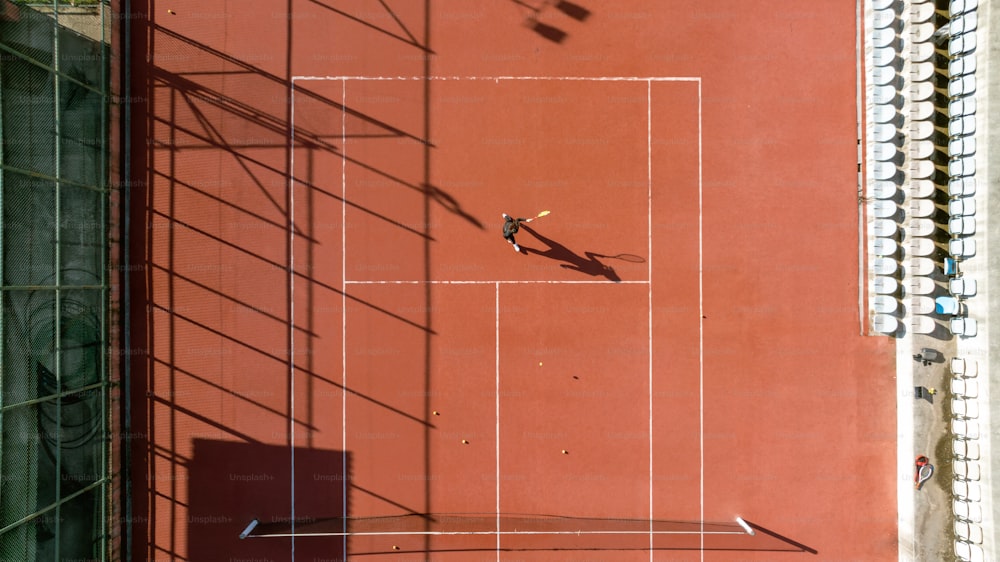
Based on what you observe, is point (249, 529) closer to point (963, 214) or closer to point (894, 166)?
point (894, 166)

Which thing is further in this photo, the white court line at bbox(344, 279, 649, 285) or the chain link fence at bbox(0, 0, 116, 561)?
the white court line at bbox(344, 279, 649, 285)

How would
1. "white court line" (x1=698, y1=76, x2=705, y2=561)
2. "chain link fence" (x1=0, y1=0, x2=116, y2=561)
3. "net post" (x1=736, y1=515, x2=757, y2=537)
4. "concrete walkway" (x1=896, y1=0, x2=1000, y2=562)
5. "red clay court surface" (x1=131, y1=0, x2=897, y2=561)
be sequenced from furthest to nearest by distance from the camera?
"white court line" (x1=698, y1=76, x2=705, y2=561) → "red clay court surface" (x1=131, y1=0, x2=897, y2=561) → "net post" (x1=736, y1=515, x2=757, y2=537) → "concrete walkway" (x1=896, y1=0, x2=1000, y2=562) → "chain link fence" (x1=0, y1=0, x2=116, y2=561)

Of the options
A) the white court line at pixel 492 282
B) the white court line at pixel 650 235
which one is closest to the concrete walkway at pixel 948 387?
the white court line at pixel 650 235

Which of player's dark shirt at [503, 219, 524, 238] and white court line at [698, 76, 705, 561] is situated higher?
player's dark shirt at [503, 219, 524, 238]

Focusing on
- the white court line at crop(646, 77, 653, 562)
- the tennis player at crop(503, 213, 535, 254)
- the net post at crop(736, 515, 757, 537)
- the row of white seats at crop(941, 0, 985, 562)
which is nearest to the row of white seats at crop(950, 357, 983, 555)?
the row of white seats at crop(941, 0, 985, 562)

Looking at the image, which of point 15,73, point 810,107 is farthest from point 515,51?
point 15,73

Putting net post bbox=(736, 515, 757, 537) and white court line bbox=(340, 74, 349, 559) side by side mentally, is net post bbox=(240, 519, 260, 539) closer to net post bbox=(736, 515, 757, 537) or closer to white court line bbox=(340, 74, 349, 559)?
white court line bbox=(340, 74, 349, 559)

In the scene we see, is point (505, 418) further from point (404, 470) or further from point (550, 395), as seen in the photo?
point (404, 470)
